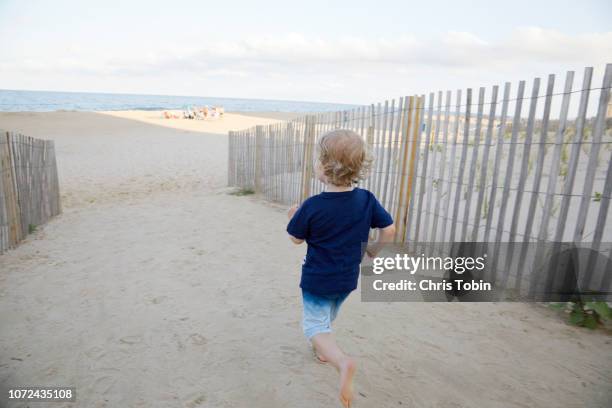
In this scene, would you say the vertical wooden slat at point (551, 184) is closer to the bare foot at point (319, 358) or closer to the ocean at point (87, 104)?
the bare foot at point (319, 358)

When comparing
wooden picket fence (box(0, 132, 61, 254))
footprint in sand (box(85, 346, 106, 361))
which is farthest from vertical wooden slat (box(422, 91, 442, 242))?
wooden picket fence (box(0, 132, 61, 254))

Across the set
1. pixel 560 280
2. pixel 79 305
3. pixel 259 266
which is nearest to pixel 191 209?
pixel 259 266

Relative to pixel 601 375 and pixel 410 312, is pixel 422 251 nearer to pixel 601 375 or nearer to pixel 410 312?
pixel 410 312

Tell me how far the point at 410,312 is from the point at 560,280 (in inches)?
49.7

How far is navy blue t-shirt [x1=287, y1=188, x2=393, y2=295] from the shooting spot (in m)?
2.03

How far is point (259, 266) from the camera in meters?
4.46

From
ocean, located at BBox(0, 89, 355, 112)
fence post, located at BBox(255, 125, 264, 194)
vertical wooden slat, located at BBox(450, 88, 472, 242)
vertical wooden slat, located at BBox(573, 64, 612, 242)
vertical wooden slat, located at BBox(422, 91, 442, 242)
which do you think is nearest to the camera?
vertical wooden slat, located at BBox(573, 64, 612, 242)

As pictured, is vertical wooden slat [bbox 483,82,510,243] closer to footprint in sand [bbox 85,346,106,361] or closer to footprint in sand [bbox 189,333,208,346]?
footprint in sand [bbox 189,333,208,346]

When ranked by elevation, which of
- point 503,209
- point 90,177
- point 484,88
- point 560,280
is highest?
point 484,88

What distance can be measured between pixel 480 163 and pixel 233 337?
10.3 ft

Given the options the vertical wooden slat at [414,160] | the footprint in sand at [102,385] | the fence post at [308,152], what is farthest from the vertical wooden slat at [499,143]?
the fence post at [308,152]

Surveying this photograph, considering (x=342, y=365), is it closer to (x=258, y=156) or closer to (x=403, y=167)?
(x=403, y=167)

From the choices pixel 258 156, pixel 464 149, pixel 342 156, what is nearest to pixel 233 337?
pixel 342 156

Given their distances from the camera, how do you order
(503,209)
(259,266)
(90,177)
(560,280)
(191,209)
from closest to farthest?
(560,280)
(503,209)
(259,266)
(191,209)
(90,177)
